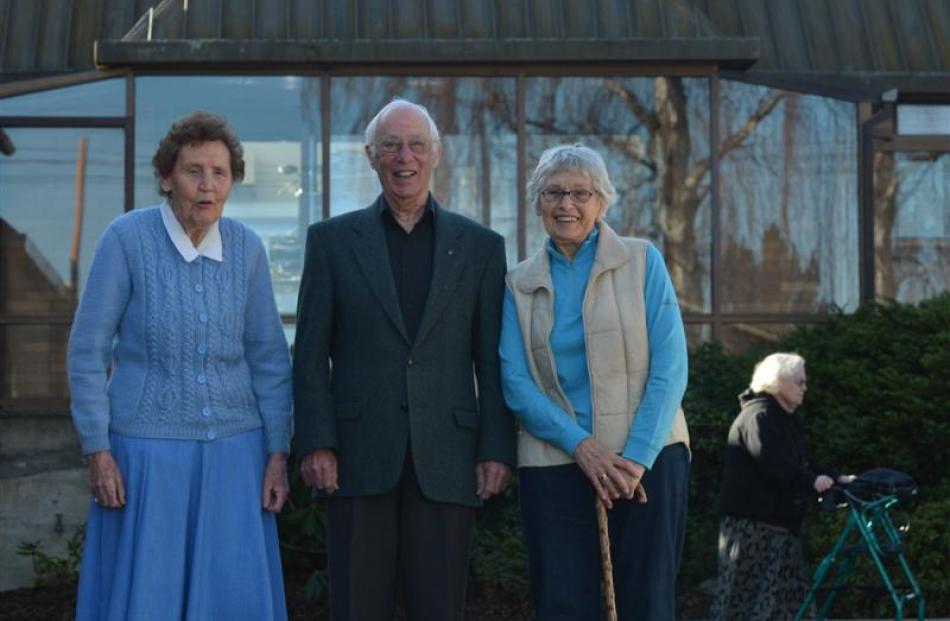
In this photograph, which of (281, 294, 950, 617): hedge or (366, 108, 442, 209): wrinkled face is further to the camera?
(281, 294, 950, 617): hedge

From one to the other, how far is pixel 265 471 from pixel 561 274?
1165mm

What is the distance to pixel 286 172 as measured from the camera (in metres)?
12.3

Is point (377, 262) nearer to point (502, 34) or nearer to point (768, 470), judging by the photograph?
point (768, 470)

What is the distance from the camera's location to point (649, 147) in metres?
12.5

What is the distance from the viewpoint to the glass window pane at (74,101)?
12.0m

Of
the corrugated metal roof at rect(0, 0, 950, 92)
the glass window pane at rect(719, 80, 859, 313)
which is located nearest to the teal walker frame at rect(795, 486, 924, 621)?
the glass window pane at rect(719, 80, 859, 313)

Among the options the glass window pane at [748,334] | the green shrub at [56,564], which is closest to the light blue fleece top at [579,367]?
the green shrub at [56,564]

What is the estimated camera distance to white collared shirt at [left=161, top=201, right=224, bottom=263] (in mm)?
5320

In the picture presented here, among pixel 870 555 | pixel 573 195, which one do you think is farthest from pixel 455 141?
pixel 573 195

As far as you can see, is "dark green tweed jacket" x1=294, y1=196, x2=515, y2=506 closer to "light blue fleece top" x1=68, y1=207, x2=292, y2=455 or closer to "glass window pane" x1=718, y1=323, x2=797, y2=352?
"light blue fleece top" x1=68, y1=207, x2=292, y2=455

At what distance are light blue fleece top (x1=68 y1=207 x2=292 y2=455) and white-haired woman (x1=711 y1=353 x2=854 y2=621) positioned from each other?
442 centimetres

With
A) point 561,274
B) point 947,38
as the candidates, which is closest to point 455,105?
point 947,38

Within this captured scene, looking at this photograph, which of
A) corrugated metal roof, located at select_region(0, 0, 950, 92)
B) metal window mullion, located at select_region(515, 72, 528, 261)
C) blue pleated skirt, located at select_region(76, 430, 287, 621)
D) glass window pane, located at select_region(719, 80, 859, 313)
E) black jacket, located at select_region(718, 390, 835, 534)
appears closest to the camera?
blue pleated skirt, located at select_region(76, 430, 287, 621)

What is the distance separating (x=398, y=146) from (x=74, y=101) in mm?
7266
